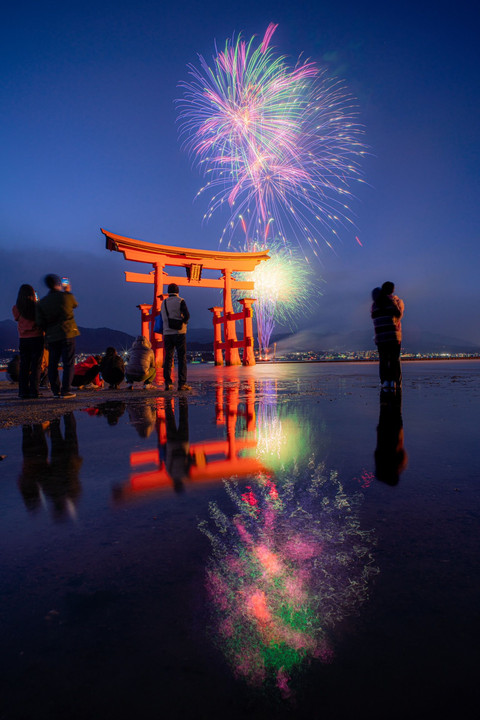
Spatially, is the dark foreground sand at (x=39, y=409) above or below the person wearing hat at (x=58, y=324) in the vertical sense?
below

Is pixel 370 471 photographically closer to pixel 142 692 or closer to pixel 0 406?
pixel 142 692

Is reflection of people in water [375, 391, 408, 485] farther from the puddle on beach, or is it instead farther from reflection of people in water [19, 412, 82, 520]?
reflection of people in water [19, 412, 82, 520]

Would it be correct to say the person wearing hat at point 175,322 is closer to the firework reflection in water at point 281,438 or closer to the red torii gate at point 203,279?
the firework reflection in water at point 281,438

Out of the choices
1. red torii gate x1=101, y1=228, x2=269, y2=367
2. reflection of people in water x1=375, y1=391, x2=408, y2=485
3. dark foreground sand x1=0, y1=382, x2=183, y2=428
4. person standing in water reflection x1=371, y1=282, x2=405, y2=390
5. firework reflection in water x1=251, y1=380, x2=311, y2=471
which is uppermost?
red torii gate x1=101, y1=228, x2=269, y2=367

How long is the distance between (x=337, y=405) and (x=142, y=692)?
12.0 feet

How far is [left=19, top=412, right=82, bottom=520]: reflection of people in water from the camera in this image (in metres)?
1.34

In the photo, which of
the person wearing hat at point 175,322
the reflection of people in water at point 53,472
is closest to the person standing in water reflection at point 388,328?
the person wearing hat at point 175,322

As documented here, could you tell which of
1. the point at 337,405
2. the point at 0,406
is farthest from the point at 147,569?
the point at 0,406

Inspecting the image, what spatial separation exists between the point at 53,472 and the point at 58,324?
12.3 ft

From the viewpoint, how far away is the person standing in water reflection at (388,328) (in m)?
5.00

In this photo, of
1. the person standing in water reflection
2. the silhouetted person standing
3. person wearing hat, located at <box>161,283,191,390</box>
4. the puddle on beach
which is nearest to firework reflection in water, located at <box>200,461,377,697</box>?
the puddle on beach

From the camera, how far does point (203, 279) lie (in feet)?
68.2

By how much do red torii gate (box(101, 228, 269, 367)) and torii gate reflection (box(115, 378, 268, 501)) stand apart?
15.8 metres

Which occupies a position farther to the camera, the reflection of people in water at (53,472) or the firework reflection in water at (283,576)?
the reflection of people in water at (53,472)
